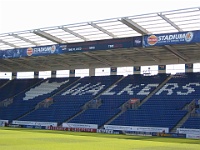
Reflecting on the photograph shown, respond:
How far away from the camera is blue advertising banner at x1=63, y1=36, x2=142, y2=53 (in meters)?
34.1

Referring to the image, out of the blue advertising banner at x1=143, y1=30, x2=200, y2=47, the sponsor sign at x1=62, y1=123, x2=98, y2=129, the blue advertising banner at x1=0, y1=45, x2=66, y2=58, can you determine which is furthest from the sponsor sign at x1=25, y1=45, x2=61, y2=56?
the blue advertising banner at x1=143, y1=30, x2=200, y2=47

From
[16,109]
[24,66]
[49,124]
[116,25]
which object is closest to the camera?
[116,25]

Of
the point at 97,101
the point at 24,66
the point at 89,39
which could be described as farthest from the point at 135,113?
the point at 24,66

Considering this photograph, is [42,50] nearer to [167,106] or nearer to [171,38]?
[167,106]

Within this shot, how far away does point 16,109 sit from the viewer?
45.4m

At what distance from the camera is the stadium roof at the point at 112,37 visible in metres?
30.0

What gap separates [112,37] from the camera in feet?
117

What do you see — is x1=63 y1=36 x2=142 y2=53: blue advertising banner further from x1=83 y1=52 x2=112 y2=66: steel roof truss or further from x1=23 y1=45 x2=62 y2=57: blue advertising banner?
x1=83 y1=52 x2=112 y2=66: steel roof truss

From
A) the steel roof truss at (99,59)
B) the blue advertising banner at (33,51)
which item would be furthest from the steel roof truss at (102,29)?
the blue advertising banner at (33,51)

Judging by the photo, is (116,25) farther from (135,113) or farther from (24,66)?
(24,66)


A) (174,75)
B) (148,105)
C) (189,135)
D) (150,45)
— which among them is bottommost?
(189,135)

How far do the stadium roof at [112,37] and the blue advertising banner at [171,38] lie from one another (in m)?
0.59

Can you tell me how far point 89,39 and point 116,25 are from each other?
5949 mm

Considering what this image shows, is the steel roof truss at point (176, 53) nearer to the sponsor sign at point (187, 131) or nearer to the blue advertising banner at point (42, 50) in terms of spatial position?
the sponsor sign at point (187, 131)
